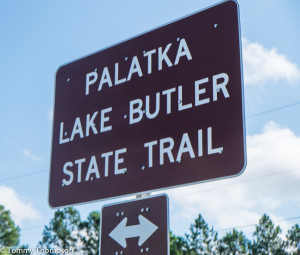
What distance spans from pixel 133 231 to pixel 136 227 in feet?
0.11

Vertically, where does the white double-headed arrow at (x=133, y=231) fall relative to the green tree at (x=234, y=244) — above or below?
below

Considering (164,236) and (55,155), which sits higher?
(55,155)

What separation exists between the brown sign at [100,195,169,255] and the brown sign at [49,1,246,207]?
0.39ft

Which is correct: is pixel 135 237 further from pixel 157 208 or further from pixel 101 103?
pixel 101 103

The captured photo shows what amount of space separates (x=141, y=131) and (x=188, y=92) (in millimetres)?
429

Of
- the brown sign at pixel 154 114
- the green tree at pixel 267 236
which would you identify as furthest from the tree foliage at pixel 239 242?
the brown sign at pixel 154 114

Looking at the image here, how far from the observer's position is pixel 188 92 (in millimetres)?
3973

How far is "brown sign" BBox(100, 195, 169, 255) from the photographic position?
3.74 meters

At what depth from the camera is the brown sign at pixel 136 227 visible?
3740mm

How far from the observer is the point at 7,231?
5462 centimetres

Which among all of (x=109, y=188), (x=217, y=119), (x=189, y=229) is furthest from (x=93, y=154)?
(x=189, y=229)

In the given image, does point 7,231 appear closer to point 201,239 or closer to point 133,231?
point 201,239

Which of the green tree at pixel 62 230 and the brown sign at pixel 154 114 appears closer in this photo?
the brown sign at pixel 154 114

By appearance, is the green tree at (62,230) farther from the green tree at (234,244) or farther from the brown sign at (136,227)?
the brown sign at (136,227)
